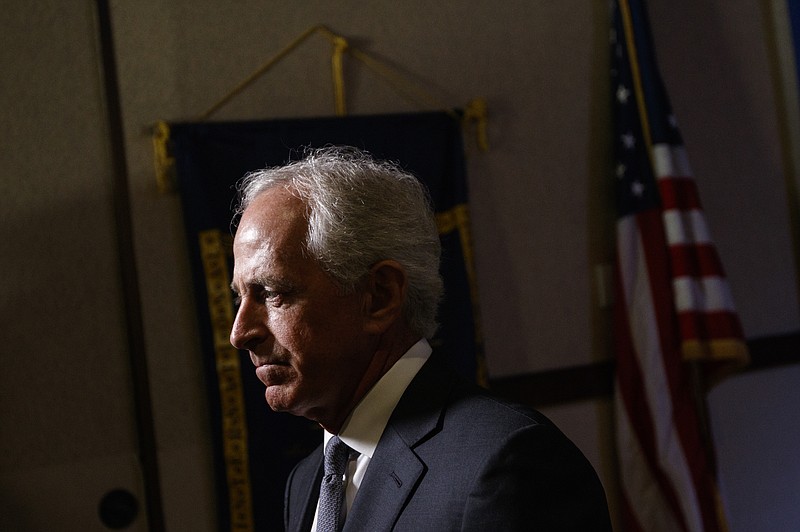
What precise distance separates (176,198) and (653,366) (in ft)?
6.01

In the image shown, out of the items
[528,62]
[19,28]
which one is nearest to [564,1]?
[528,62]

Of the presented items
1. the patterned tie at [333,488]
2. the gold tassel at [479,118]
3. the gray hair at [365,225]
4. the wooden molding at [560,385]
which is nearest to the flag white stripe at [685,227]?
the wooden molding at [560,385]

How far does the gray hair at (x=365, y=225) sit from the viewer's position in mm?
1330

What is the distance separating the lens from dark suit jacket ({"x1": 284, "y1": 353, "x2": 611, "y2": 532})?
1.09 m

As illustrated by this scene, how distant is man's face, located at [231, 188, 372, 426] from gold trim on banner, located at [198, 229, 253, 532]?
1.07 meters

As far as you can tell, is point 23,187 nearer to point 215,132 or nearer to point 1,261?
point 1,261

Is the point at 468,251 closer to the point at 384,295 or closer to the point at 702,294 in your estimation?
the point at 702,294

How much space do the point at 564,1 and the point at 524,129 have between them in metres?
0.55

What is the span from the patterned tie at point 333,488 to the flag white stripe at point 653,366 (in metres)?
1.91

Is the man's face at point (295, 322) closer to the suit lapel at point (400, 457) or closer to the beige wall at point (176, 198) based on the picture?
the suit lapel at point (400, 457)

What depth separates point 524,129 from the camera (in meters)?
2.99

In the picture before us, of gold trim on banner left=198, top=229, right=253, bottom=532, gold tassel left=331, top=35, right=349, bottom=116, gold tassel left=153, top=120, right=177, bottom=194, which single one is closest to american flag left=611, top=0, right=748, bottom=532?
gold tassel left=331, top=35, right=349, bottom=116

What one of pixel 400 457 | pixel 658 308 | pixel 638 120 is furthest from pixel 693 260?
pixel 400 457

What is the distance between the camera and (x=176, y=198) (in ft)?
8.10
